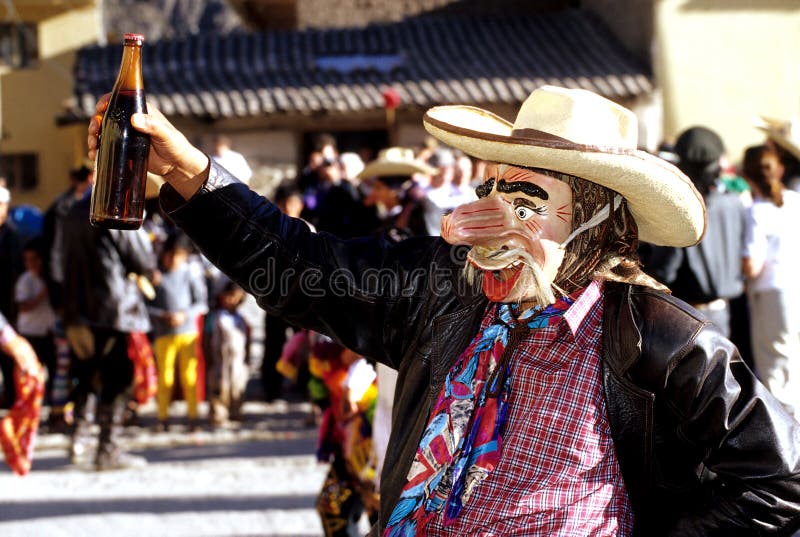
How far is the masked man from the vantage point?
227 centimetres

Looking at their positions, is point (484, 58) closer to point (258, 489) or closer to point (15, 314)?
point (15, 314)

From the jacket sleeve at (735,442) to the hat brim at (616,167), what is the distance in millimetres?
347

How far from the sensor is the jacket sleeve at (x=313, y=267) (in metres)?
2.53

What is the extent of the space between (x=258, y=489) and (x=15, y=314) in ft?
11.8

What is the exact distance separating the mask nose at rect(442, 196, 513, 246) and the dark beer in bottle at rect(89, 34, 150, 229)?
0.71 m

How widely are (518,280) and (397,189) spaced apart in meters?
4.98

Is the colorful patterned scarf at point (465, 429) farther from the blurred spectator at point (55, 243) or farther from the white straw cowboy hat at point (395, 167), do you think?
the blurred spectator at point (55, 243)

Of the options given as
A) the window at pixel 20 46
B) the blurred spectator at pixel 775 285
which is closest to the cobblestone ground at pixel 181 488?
the blurred spectator at pixel 775 285

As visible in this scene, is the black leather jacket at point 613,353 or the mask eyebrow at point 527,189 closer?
the black leather jacket at point 613,353

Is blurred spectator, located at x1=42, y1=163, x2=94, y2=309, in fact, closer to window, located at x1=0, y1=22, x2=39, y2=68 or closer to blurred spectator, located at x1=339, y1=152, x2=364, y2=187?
blurred spectator, located at x1=339, y1=152, x2=364, y2=187

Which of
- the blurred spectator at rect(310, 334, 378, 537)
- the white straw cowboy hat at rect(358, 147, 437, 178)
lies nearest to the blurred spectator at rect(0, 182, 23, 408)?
the white straw cowboy hat at rect(358, 147, 437, 178)

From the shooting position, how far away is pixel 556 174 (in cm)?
251

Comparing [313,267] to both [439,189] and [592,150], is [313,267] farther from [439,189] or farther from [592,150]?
[439,189]

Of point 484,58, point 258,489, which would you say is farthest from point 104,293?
point 484,58
